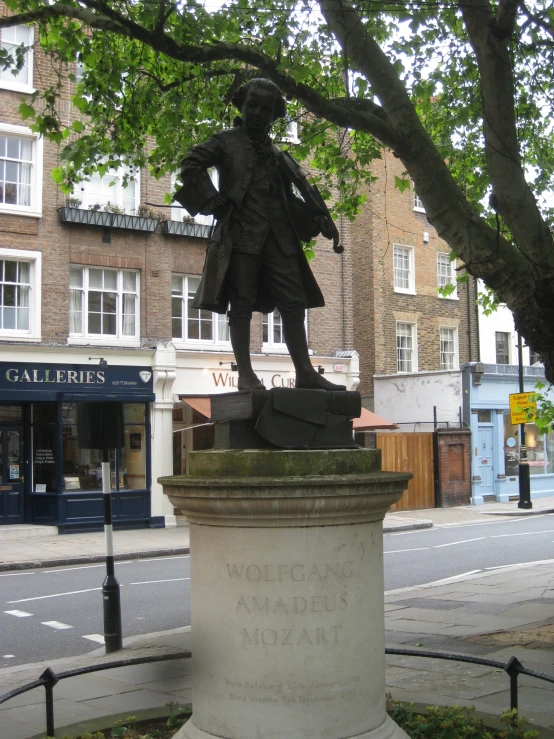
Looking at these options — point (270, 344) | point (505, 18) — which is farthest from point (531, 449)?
point (505, 18)

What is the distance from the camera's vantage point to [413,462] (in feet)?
95.6

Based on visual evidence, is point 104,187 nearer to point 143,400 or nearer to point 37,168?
point 37,168

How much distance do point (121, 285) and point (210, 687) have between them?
19.9 m

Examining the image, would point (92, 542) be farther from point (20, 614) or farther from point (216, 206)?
point (216, 206)

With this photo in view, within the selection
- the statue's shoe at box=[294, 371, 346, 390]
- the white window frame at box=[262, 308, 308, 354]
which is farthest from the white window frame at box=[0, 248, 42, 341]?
the statue's shoe at box=[294, 371, 346, 390]

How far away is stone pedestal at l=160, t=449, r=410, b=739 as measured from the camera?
4.63 meters

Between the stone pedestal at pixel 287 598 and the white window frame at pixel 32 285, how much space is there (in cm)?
1814

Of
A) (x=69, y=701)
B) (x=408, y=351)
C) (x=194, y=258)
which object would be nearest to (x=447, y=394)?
(x=408, y=351)

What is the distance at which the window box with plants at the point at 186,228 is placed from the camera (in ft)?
80.6

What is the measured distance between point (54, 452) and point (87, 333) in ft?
10.5

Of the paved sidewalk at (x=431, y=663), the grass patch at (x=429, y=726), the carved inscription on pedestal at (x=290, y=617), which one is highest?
the carved inscription on pedestal at (x=290, y=617)

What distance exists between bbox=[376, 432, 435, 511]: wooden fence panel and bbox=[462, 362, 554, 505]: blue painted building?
2.20 m

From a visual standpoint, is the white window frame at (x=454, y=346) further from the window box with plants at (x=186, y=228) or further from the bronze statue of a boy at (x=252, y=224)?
the bronze statue of a boy at (x=252, y=224)

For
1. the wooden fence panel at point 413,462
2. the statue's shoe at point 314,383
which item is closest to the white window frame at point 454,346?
the wooden fence panel at point 413,462
